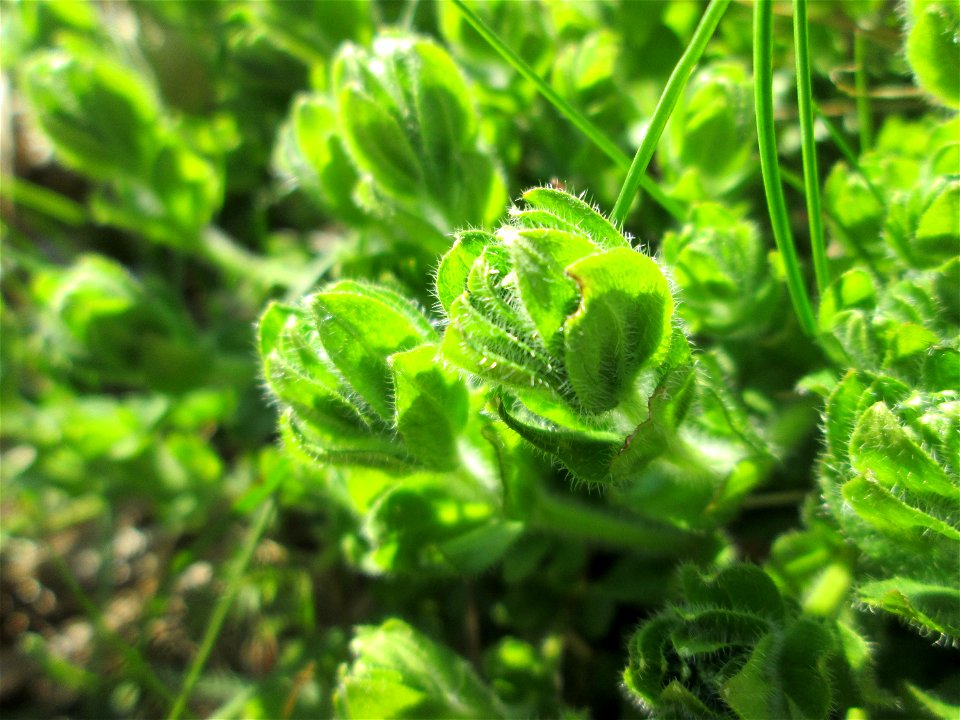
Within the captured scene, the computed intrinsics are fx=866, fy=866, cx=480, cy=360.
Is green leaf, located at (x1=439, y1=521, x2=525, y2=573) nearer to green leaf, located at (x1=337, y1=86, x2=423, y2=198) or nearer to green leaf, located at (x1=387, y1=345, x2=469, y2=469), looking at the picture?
green leaf, located at (x1=387, y1=345, x2=469, y2=469)

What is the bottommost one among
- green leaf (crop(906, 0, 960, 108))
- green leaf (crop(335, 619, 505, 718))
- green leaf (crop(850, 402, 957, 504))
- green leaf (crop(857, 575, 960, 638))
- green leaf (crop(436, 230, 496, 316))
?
green leaf (crop(335, 619, 505, 718))

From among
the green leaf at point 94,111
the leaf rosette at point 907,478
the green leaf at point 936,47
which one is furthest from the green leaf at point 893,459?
the green leaf at point 94,111

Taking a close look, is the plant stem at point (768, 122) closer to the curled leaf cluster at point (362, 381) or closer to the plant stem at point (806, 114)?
the plant stem at point (806, 114)

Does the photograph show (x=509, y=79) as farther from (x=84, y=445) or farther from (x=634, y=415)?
(x=84, y=445)

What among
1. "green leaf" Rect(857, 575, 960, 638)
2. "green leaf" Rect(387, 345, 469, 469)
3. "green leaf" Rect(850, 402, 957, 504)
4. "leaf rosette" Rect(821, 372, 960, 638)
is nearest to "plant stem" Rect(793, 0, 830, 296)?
"leaf rosette" Rect(821, 372, 960, 638)

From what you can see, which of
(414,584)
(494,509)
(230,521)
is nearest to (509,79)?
(494,509)

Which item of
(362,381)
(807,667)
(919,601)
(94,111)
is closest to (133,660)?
(362,381)

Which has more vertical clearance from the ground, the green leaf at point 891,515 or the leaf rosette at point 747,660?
the green leaf at point 891,515
